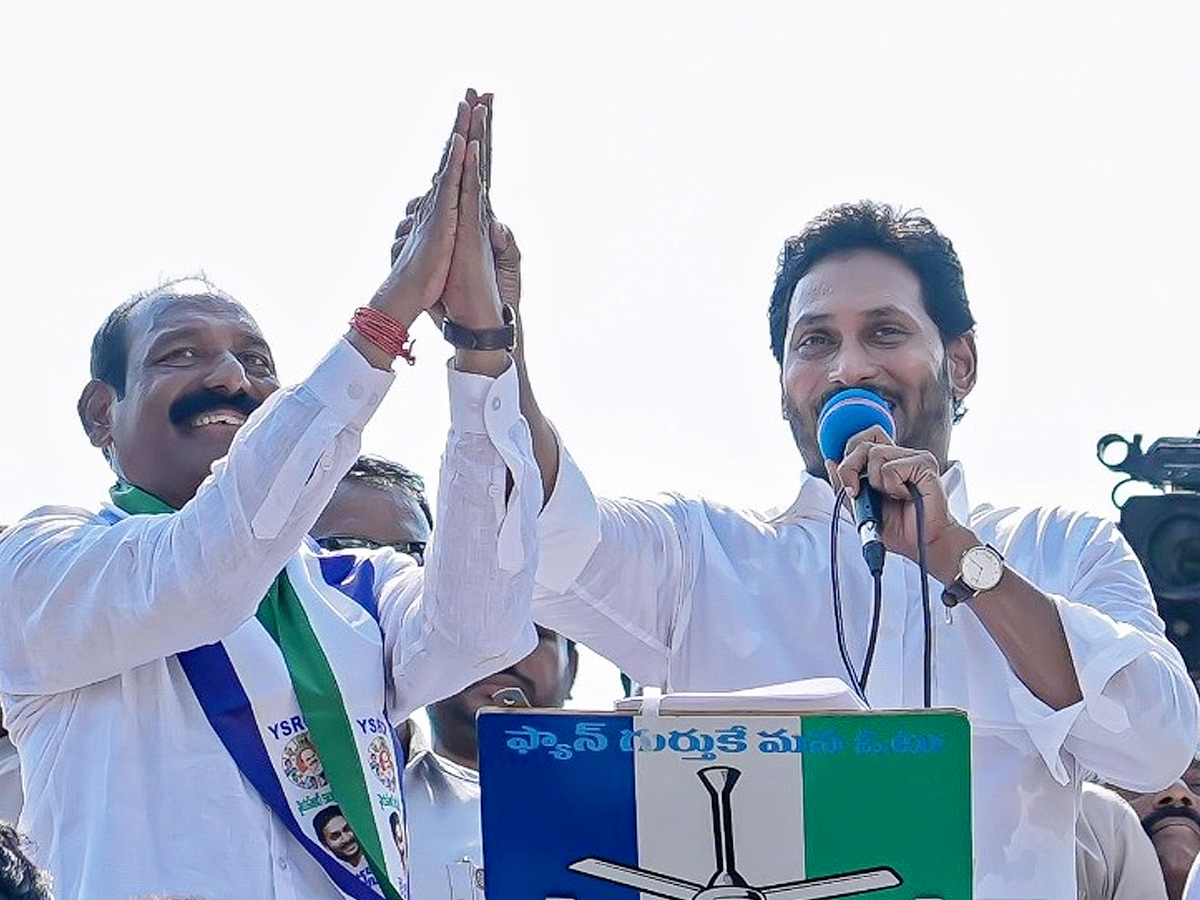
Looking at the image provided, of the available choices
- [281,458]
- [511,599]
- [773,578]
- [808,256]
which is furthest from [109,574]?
[808,256]

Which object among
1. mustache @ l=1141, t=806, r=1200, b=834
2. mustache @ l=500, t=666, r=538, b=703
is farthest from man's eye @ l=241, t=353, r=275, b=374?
mustache @ l=1141, t=806, r=1200, b=834

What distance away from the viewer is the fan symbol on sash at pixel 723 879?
310 cm

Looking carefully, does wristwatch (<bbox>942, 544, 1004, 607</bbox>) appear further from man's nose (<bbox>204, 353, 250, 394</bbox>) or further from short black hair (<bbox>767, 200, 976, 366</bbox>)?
man's nose (<bbox>204, 353, 250, 394</bbox>)

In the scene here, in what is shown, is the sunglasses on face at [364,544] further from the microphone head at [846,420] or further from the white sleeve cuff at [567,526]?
the microphone head at [846,420]

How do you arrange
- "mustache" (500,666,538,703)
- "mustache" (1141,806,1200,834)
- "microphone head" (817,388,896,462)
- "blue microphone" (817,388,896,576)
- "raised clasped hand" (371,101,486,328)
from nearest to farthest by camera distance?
"raised clasped hand" (371,101,486,328)
"blue microphone" (817,388,896,576)
"microphone head" (817,388,896,462)
"mustache" (500,666,538,703)
"mustache" (1141,806,1200,834)

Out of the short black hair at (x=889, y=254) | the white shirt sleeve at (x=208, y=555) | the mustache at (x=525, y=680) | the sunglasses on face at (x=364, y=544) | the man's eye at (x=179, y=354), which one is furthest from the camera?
the mustache at (x=525, y=680)

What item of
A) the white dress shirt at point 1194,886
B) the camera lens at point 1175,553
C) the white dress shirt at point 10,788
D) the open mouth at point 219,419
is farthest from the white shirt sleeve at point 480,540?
the camera lens at point 1175,553

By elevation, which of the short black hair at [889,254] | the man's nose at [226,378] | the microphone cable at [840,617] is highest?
the short black hair at [889,254]

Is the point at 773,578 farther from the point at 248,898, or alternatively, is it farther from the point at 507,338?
the point at 248,898

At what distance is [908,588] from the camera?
487cm

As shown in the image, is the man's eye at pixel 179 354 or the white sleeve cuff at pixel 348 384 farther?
the man's eye at pixel 179 354

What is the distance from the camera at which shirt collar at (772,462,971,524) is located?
195 inches

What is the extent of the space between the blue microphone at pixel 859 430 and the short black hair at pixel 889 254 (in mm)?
615

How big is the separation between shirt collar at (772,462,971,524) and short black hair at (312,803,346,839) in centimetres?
123
